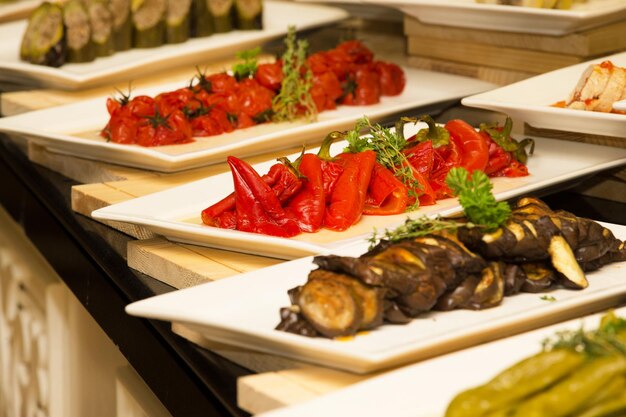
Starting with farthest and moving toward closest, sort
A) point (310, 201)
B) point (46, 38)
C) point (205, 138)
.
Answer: point (46, 38), point (205, 138), point (310, 201)

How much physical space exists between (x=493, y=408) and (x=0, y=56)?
3.20m

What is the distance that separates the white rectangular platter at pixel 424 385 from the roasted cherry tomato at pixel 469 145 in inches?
38.5

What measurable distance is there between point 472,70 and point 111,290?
1628 millimetres

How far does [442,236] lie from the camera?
166 cm

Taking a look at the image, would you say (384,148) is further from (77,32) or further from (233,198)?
(77,32)

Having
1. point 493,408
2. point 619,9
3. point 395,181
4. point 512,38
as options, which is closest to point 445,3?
point 512,38

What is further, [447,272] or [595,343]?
[447,272]

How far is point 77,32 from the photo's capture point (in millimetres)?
3613

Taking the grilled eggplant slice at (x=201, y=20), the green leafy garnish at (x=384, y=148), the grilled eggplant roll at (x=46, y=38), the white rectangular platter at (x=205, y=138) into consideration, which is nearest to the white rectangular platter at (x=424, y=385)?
the green leafy garnish at (x=384, y=148)

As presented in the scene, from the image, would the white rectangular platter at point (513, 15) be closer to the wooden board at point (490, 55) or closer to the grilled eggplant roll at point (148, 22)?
the wooden board at point (490, 55)

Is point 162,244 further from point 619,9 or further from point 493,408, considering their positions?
point 619,9

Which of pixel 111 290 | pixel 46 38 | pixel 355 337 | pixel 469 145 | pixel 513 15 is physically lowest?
pixel 111 290

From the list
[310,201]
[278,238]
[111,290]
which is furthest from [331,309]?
[111,290]

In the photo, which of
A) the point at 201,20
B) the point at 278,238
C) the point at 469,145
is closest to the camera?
the point at 278,238
